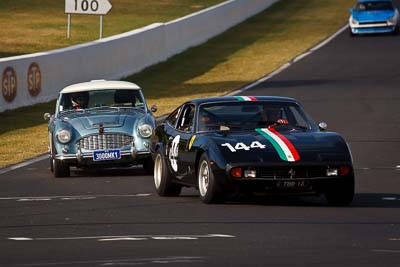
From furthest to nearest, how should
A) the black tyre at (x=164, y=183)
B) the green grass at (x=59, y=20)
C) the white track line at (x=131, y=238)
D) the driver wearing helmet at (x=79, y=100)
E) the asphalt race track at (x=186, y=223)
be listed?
the green grass at (x=59, y=20) < the driver wearing helmet at (x=79, y=100) < the black tyre at (x=164, y=183) < the white track line at (x=131, y=238) < the asphalt race track at (x=186, y=223)

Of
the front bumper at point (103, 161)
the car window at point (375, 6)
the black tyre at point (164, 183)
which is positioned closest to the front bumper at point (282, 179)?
the black tyre at point (164, 183)

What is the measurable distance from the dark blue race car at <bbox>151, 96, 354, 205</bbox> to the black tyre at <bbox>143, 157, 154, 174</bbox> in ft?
10.6

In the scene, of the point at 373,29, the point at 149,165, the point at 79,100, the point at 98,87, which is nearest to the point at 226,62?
the point at 373,29

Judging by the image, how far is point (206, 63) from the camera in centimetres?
4325

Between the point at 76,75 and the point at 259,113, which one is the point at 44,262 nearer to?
the point at 259,113

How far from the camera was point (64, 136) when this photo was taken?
19.7 metres

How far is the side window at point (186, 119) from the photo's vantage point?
15.9 metres

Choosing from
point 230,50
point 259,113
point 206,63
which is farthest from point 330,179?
point 230,50

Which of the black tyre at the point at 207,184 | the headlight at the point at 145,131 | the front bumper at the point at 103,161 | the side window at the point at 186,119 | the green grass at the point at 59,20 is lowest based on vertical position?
the green grass at the point at 59,20

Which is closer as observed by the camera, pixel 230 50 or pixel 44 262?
pixel 44 262

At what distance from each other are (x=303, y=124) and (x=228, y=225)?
330 cm

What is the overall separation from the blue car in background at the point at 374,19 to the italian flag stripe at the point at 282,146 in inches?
1498

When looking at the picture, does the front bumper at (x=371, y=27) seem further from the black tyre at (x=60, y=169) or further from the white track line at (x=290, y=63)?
the black tyre at (x=60, y=169)

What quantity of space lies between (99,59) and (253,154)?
2245cm
